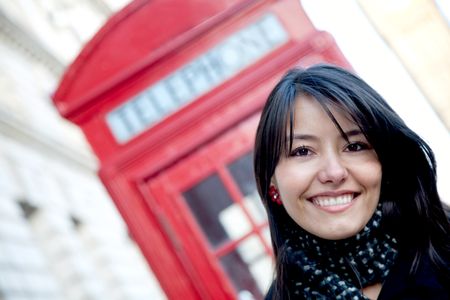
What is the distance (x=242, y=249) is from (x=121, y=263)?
489 cm

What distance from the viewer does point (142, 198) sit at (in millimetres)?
2395

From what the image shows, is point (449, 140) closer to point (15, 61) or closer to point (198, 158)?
point (198, 158)

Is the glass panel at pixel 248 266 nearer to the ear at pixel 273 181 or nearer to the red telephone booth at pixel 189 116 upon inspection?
the red telephone booth at pixel 189 116

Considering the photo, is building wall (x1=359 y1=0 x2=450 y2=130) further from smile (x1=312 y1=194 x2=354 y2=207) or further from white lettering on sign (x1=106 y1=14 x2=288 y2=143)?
smile (x1=312 y1=194 x2=354 y2=207)

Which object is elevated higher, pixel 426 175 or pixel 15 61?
pixel 15 61

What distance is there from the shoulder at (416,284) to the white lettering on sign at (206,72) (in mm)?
1177

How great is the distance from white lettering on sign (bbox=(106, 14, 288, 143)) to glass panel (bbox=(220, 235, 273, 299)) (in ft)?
2.30

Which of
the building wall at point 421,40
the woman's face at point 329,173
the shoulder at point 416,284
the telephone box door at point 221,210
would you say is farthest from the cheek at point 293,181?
the building wall at point 421,40

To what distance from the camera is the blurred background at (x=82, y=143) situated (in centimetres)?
233

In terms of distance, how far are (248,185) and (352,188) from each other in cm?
110

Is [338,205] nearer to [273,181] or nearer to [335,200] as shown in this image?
[335,200]

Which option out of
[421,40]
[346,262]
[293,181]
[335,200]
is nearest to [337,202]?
[335,200]

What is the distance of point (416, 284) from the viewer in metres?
1.42

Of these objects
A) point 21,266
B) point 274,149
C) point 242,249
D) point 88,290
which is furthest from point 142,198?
point 88,290
